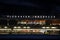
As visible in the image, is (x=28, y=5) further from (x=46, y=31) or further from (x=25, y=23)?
(x=46, y=31)

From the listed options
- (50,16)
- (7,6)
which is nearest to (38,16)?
(50,16)

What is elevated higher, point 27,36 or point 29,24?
point 29,24

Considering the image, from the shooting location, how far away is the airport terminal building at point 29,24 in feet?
4.25

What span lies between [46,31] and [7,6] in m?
0.47

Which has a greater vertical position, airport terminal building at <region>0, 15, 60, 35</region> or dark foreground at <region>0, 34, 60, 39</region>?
airport terminal building at <region>0, 15, 60, 35</region>

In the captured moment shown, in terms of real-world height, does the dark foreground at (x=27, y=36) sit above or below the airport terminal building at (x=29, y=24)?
below

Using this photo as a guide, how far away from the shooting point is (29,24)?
131cm

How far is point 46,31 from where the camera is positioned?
1.33 metres

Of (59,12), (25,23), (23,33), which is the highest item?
(59,12)

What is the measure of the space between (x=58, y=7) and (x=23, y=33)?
1.46 feet

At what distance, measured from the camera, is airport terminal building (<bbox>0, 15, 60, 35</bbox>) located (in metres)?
1.29

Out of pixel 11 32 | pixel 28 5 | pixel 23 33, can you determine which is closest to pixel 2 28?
pixel 11 32

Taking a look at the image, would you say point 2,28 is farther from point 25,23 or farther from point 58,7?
point 58,7

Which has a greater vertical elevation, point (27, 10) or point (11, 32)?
point (27, 10)
